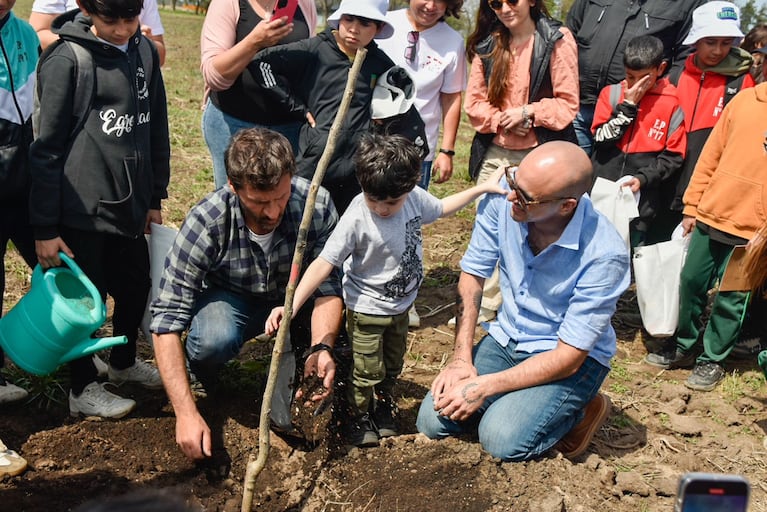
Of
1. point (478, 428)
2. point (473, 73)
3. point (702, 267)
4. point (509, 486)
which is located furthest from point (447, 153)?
point (509, 486)

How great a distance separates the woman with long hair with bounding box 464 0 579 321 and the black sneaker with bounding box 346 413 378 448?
Result: 53.3 inches

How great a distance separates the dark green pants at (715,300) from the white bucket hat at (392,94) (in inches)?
76.1

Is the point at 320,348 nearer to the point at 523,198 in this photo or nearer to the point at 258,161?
the point at 258,161

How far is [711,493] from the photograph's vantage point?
150cm

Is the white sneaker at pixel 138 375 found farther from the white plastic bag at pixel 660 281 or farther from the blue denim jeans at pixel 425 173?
the white plastic bag at pixel 660 281

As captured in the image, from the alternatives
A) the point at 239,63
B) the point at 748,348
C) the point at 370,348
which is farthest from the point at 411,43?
the point at 748,348

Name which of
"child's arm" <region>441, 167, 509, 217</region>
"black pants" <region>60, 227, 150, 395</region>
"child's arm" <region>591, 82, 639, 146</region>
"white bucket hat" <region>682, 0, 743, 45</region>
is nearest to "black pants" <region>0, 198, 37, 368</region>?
"black pants" <region>60, 227, 150, 395</region>

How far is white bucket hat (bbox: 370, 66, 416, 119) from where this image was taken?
385 cm

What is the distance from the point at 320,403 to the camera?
3.15 m

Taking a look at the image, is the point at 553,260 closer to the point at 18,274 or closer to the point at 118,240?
the point at 118,240

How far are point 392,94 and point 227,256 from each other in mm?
1338

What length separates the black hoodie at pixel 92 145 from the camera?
9.59 feet

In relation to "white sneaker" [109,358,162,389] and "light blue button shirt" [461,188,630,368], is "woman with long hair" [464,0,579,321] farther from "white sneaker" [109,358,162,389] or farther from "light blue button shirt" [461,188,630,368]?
A: "white sneaker" [109,358,162,389]

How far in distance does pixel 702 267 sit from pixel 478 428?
194 cm
